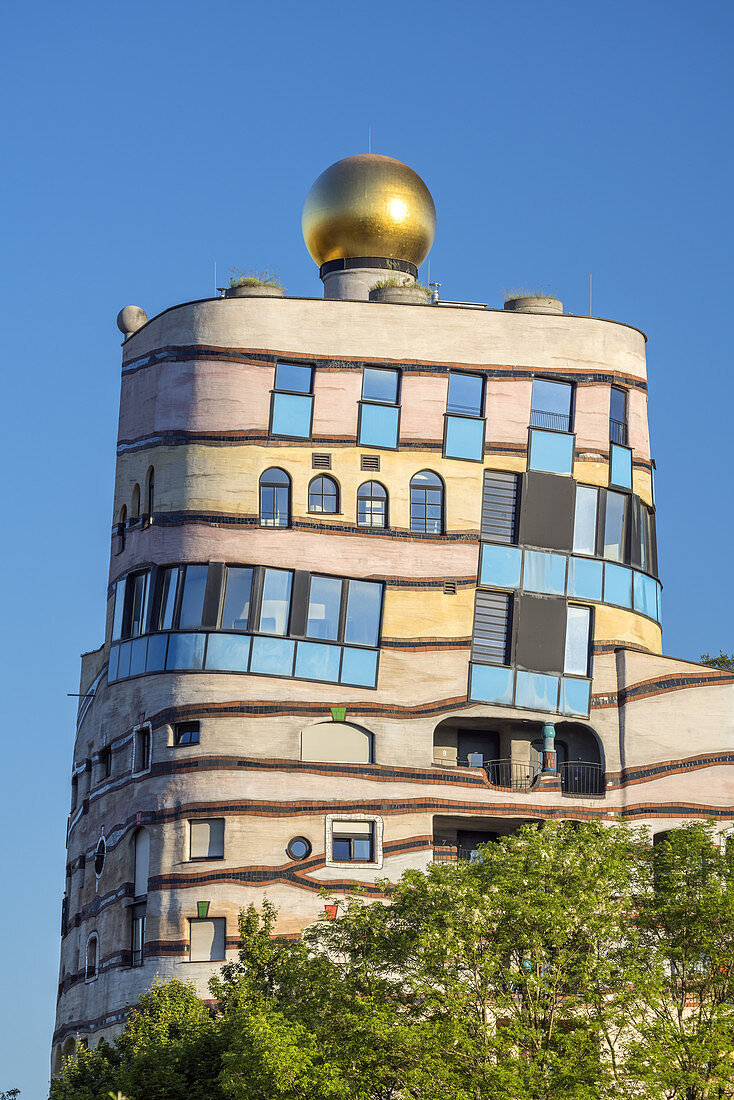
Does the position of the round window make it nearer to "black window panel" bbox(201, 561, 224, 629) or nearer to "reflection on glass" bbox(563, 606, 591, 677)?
"black window panel" bbox(201, 561, 224, 629)

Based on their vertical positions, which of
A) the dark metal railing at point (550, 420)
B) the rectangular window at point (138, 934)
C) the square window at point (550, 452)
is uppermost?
the dark metal railing at point (550, 420)

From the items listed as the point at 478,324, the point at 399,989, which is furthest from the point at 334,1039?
the point at 478,324

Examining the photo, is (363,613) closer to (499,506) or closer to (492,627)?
(492,627)

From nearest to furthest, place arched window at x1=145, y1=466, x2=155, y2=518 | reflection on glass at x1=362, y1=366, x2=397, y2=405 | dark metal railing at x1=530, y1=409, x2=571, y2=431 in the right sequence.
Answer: arched window at x1=145, y1=466, x2=155, y2=518 → reflection on glass at x1=362, y1=366, x2=397, y2=405 → dark metal railing at x1=530, y1=409, x2=571, y2=431

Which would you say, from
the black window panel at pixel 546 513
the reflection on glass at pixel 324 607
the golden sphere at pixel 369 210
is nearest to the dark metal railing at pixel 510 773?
the reflection on glass at pixel 324 607

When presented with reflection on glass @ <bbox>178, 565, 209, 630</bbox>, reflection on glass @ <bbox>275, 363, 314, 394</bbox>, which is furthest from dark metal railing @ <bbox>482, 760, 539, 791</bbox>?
reflection on glass @ <bbox>275, 363, 314, 394</bbox>

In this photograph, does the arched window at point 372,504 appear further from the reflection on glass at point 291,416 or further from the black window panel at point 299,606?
the black window panel at point 299,606

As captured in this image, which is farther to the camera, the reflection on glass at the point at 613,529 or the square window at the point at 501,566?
the reflection on glass at the point at 613,529

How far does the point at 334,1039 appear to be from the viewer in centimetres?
2794

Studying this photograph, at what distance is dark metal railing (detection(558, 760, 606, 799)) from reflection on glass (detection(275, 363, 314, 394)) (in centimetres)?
972

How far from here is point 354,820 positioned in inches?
1476

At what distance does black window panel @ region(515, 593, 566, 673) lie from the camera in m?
39.7

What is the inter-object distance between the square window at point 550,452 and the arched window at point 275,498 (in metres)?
5.38

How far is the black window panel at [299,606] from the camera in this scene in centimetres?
3843
